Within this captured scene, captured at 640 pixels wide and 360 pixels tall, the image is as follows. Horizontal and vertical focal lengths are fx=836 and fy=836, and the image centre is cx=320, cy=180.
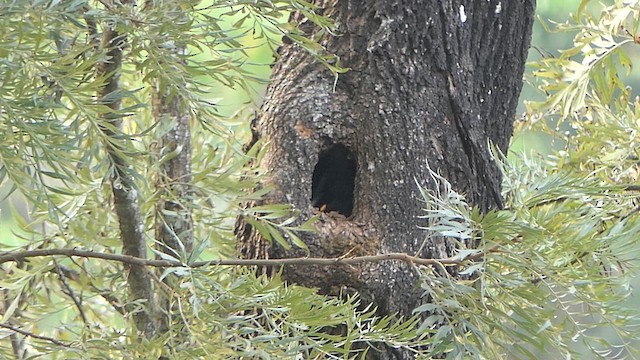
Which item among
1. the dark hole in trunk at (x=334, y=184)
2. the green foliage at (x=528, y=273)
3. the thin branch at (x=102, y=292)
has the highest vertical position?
the dark hole in trunk at (x=334, y=184)

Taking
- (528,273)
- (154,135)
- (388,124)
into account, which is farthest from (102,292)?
(528,273)

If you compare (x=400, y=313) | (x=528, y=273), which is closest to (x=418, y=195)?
(x=400, y=313)

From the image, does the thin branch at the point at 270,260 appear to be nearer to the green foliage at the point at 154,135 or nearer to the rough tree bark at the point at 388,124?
the green foliage at the point at 154,135

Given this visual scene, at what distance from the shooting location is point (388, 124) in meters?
1.23

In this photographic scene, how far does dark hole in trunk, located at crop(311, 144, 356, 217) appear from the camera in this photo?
1314mm

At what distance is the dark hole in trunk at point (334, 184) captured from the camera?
131 cm

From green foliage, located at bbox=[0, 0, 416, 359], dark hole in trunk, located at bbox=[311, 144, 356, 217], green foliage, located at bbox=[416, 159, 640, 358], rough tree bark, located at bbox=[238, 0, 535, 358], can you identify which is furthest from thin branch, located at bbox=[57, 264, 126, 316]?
green foliage, located at bbox=[416, 159, 640, 358]

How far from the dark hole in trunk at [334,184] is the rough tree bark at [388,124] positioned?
0.03 m

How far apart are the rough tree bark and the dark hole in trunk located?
34 millimetres

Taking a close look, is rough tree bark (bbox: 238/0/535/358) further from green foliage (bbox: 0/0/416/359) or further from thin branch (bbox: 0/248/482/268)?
thin branch (bbox: 0/248/482/268)

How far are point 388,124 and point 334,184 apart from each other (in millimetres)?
166

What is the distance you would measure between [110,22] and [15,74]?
0.11 meters

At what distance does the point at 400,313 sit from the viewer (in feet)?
3.92

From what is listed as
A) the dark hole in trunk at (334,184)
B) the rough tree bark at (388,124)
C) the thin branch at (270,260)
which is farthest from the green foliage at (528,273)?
the dark hole in trunk at (334,184)
